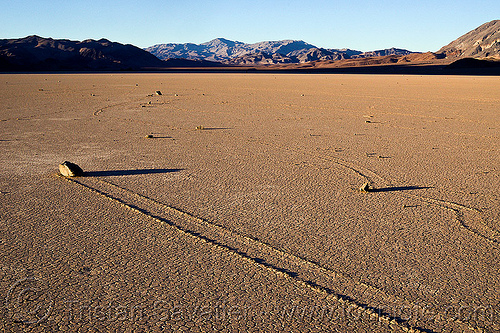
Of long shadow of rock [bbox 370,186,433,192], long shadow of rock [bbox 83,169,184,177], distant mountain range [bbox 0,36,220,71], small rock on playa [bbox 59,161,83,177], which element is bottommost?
distant mountain range [bbox 0,36,220,71]

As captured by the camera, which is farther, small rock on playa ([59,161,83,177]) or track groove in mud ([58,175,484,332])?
small rock on playa ([59,161,83,177])

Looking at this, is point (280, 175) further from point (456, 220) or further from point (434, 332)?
point (434, 332)

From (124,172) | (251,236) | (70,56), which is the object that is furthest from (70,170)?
(70,56)

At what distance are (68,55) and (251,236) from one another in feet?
372

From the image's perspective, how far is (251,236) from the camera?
152 inches

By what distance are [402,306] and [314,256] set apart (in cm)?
82

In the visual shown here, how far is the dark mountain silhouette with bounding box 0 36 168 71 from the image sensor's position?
85.8 metres

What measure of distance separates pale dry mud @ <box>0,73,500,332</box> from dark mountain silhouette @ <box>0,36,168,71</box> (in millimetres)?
76864

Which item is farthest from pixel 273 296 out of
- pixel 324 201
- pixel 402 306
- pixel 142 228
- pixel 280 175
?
pixel 280 175

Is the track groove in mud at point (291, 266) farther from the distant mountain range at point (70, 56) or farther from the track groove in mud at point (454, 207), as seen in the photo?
the distant mountain range at point (70, 56)

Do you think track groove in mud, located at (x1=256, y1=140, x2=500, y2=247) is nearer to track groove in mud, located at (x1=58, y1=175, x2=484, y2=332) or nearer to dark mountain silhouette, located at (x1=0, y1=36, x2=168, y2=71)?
track groove in mud, located at (x1=58, y1=175, x2=484, y2=332)

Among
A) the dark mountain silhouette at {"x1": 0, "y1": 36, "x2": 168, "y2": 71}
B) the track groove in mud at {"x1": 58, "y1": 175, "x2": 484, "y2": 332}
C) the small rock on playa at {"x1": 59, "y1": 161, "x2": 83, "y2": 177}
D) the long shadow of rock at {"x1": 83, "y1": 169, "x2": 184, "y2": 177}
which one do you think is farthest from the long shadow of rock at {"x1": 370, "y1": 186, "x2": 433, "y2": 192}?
the dark mountain silhouette at {"x1": 0, "y1": 36, "x2": 168, "y2": 71}

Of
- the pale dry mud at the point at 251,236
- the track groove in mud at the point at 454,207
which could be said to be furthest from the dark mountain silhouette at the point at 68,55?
the track groove in mud at the point at 454,207

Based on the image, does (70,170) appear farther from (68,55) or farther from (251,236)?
(68,55)
